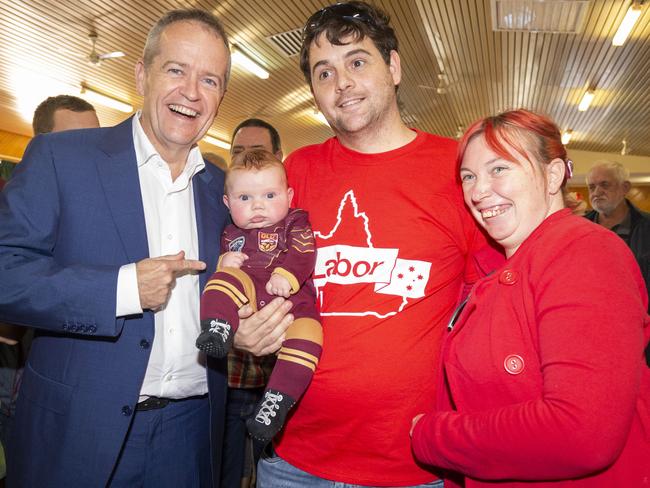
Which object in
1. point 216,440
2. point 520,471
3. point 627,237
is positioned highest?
point 627,237

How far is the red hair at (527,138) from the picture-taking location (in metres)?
1.48

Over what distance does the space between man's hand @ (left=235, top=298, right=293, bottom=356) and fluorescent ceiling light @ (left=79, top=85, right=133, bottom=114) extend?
9.86 meters

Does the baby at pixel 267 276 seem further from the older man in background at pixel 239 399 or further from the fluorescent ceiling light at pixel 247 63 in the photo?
the fluorescent ceiling light at pixel 247 63

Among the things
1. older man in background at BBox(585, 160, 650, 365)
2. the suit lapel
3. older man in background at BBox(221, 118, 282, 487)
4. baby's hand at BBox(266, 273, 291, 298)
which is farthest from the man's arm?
older man in background at BBox(585, 160, 650, 365)

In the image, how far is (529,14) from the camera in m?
6.93

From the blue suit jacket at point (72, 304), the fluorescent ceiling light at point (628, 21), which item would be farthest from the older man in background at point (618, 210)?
the blue suit jacket at point (72, 304)

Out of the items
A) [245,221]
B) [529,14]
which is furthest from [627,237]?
[245,221]

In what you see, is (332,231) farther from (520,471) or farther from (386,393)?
(520,471)

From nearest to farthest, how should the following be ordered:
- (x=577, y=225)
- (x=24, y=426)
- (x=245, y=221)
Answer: (x=577, y=225)
(x=24, y=426)
(x=245, y=221)

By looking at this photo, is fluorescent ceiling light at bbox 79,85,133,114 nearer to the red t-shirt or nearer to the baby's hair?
the baby's hair

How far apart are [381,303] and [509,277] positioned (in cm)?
49

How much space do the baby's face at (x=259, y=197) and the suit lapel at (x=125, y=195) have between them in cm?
41

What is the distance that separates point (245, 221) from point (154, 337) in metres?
0.61

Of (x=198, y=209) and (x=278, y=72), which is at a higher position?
(x=278, y=72)
